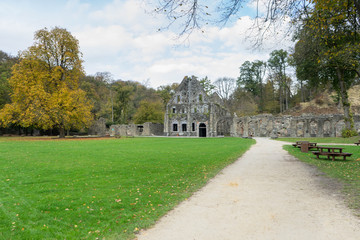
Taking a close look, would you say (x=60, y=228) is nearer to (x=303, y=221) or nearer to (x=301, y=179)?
(x=303, y=221)

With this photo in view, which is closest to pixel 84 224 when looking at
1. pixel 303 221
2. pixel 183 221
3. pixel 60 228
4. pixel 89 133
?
pixel 60 228

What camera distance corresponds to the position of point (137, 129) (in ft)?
187

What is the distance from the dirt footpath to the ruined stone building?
45211 mm

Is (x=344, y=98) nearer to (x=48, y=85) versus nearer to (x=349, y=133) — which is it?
(x=349, y=133)

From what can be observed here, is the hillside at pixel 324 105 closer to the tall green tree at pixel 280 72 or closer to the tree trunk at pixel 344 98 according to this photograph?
the tall green tree at pixel 280 72

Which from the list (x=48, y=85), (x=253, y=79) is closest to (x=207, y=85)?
(x=253, y=79)

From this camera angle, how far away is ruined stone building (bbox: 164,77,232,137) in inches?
2074

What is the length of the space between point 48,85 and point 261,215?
37724 millimetres

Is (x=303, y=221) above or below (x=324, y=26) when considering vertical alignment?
below

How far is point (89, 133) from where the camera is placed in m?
58.5

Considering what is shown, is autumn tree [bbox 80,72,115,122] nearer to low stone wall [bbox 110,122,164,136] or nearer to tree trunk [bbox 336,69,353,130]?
low stone wall [bbox 110,122,164,136]

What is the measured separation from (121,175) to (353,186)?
24.3ft

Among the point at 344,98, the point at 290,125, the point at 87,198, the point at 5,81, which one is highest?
the point at 5,81

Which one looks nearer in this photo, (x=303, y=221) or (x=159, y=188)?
(x=303, y=221)
